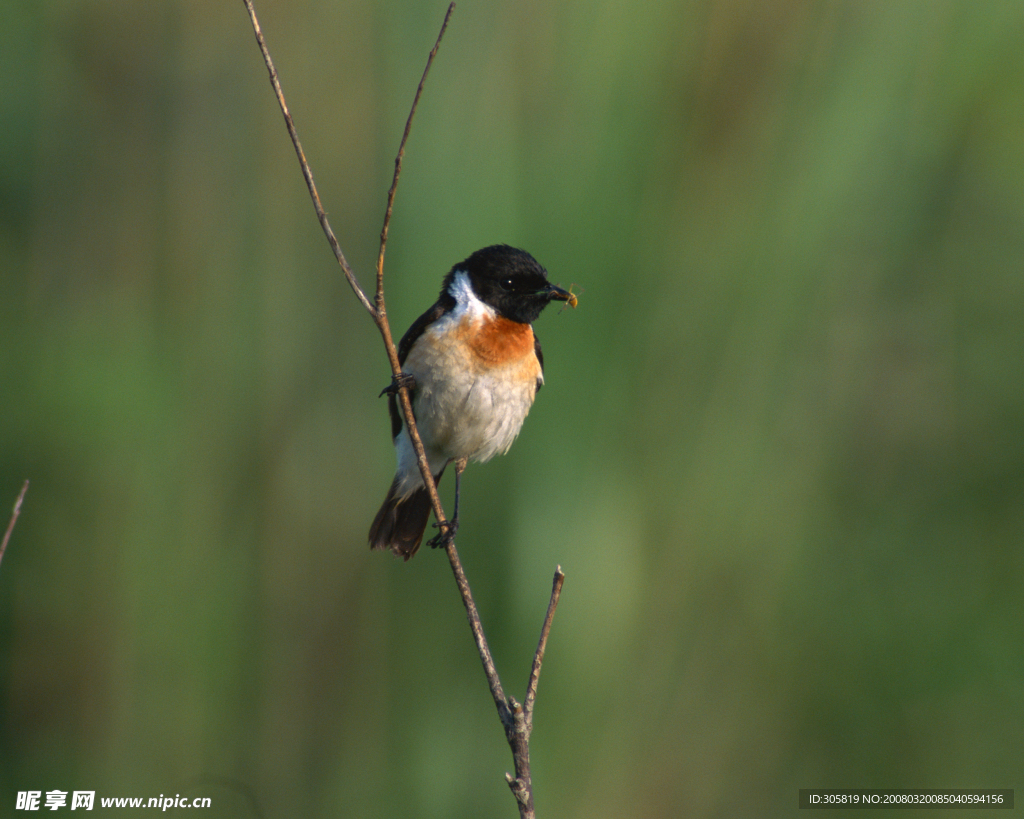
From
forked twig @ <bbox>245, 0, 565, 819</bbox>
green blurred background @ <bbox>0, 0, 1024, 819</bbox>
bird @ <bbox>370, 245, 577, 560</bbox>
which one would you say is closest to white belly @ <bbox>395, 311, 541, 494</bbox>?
bird @ <bbox>370, 245, 577, 560</bbox>

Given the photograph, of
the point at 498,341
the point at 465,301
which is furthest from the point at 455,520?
the point at 465,301

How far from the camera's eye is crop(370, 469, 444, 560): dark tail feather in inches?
96.7

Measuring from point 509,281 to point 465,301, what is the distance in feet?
0.51

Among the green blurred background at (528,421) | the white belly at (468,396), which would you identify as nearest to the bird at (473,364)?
the white belly at (468,396)

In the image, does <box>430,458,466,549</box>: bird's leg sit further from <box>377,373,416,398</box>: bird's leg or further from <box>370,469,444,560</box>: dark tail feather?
<box>377,373,416,398</box>: bird's leg

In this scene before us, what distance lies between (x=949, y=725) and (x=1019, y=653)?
0.30 m

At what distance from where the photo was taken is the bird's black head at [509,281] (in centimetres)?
231

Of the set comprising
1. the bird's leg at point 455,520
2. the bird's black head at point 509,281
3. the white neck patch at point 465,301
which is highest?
the bird's black head at point 509,281

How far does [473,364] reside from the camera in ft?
7.91

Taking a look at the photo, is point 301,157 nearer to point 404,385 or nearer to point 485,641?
point 485,641

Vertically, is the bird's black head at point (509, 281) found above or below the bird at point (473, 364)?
above

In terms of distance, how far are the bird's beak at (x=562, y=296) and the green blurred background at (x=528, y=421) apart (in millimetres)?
66

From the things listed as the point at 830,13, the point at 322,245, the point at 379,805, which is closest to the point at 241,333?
the point at 322,245

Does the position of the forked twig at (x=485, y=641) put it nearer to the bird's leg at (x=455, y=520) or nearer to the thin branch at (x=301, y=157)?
the thin branch at (x=301, y=157)
